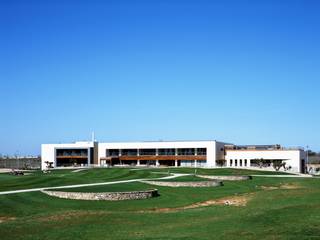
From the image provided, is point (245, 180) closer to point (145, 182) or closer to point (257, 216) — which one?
point (145, 182)

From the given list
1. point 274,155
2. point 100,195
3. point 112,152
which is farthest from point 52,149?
point 100,195

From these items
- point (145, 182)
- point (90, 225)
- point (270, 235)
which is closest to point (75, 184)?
point (145, 182)

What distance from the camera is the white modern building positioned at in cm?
10788

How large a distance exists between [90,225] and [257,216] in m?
9.49

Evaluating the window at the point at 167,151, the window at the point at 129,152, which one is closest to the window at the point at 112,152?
the window at the point at 129,152

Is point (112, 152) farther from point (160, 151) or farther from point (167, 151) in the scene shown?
point (167, 151)

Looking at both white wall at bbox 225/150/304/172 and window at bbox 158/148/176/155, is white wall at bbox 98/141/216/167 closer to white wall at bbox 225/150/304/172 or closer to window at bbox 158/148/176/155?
window at bbox 158/148/176/155

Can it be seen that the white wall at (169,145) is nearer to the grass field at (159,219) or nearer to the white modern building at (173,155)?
the white modern building at (173,155)

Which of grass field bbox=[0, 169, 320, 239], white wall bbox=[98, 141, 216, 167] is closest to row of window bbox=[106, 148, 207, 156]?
white wall bbox=[98, 141, 216, 167]

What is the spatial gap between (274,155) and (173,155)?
2513 cm

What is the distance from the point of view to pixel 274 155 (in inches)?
4247

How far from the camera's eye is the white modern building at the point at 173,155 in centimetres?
10788

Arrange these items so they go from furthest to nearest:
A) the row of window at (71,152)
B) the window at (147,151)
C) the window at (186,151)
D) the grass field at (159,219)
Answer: the row of window at (71,152)
the window at (147,151)
the window at (186,151)
the grass field at (159,219)

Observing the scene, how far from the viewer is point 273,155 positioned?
108 metres
